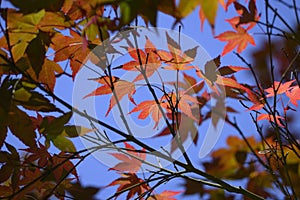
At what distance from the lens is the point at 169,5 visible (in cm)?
71

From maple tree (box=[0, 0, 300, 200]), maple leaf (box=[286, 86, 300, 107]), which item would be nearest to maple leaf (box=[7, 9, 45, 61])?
maple tree (box=[0, 0, 300, 200])

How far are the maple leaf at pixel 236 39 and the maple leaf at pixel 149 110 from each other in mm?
213

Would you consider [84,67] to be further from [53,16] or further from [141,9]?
[141,9]

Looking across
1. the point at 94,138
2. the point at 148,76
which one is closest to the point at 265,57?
the point at 148,76

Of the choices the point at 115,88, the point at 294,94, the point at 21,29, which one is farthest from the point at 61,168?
the point at 294,94

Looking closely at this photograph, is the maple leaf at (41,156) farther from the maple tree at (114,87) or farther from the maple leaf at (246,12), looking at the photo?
the maple leaf at (246,12)

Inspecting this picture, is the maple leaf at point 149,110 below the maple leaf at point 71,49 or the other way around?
below

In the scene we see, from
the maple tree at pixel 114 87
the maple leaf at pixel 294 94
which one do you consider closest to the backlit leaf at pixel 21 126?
the maple tree at pixel 114 87

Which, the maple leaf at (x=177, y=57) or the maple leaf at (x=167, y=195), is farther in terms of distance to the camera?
the maple leaf at (x=167, y=195)

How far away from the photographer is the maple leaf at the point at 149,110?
0.98 meters

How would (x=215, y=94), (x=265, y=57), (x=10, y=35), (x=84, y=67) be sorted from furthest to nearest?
(x=265, y=57) < (x=215, y=94) < (x=84, y=67) < (x=10, y=35)

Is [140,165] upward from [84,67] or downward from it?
downward

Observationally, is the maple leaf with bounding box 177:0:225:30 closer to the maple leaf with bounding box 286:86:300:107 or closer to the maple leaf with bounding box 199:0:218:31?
the maple leaf with bounding box 199:0:218:31

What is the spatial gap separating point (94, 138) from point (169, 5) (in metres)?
0.32
